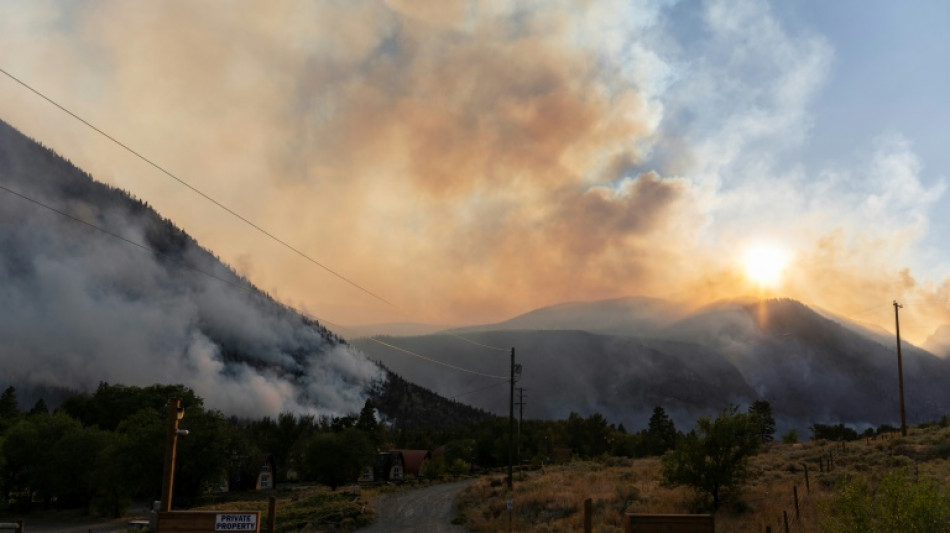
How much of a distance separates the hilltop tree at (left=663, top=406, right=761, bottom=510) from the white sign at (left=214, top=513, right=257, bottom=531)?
28.8 metres

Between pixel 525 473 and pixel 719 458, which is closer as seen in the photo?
pixel 719 458

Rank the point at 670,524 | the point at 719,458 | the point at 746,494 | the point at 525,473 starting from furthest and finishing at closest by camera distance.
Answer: the point at 525,473
the point at 746,494
the point at 719,458
the point at 670,524

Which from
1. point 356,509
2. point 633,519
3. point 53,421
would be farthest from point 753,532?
point 53,421

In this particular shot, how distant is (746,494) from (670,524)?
2619 cm

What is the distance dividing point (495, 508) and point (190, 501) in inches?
1637

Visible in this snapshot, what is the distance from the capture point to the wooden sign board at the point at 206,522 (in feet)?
71.9

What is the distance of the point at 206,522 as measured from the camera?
72.5 feet

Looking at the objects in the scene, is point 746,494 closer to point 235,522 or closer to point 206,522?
point 235,522

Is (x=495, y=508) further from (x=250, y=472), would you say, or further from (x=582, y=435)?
(x=582, y=435)

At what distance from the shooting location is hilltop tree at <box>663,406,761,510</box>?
40312mm

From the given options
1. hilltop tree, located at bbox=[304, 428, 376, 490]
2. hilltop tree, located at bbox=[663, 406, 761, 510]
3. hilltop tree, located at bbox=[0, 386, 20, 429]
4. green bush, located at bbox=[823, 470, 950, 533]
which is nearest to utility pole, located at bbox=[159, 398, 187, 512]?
green bush, located at bbox=[823, 470, 950, 533]

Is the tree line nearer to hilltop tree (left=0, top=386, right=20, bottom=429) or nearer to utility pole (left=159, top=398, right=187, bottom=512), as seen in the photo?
hilltop tree (left=0, top=386, right=20, bottom=429)

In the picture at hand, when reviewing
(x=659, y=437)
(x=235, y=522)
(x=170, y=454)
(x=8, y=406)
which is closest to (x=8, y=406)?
(x=8, y=406)

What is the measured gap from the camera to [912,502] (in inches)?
648
